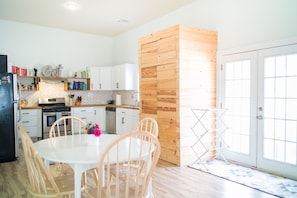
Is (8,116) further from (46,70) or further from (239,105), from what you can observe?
(239,105)

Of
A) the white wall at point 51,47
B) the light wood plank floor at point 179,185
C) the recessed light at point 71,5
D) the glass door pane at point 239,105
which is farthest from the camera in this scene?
the white wall at point 51,47

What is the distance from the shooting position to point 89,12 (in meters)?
5.19

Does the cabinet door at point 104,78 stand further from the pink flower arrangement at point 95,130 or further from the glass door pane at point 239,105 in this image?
the pink flower arrangement at point 95,130

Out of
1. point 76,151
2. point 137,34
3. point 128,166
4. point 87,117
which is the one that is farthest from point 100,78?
point 128,166

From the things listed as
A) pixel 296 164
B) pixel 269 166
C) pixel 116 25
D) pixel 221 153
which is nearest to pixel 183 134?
pixel 221 153

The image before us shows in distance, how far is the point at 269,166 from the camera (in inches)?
138

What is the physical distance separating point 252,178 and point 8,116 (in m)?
4.22

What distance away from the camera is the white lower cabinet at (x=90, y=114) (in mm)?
6309

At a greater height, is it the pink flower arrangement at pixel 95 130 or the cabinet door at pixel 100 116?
the pink flower arrangement at pixel 95 130

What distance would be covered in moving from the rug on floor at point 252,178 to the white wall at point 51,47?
16.0ft

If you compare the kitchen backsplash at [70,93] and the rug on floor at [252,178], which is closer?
the rug on floor at [252,178]

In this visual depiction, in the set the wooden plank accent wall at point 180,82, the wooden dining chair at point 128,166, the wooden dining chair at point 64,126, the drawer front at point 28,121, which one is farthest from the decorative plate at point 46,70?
the wooden dining chair at point 128,166

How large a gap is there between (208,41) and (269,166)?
92.0 inches

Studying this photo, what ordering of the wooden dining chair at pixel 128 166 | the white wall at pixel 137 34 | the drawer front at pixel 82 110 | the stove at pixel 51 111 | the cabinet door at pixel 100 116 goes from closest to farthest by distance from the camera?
the wooden dining chair at pixel 128 166
the white wall at pixel 137 34
the stove at pixel 51 111
the drawer front at pixel 82 110
the cabinet door at pixel 100 116
